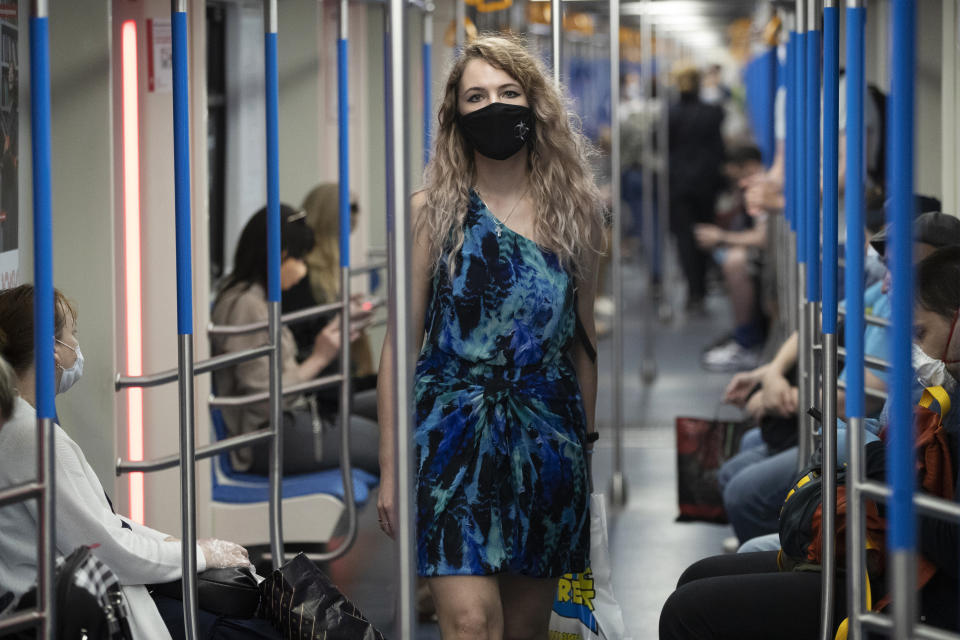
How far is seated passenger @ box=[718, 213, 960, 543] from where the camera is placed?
4434 mm

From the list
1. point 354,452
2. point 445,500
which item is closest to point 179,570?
point 445,500

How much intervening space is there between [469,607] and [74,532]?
78cm

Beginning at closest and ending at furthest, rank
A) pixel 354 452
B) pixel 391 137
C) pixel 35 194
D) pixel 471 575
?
pixel 391 137
pixel 35 194
pixel 471 575
pixel 354 452

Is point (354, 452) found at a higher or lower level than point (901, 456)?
lower

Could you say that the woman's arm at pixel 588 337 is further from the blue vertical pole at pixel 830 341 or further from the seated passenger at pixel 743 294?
the seated passenger at pixel 743 294

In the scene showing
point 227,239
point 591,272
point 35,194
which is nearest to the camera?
point 35,194

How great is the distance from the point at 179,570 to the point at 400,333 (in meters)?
1.16

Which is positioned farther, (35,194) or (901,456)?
(35,194)

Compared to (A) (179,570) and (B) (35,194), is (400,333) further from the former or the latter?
(A) (179,570)

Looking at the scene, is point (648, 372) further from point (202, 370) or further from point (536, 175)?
point (536, 175)

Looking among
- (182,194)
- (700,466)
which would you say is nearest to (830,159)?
(182,194)

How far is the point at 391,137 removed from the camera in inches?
86.2

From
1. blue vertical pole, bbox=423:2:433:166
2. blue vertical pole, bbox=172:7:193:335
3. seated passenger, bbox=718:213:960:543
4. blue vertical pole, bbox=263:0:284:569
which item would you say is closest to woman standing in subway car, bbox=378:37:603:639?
blue vertical pole, bbox=172:7:193:335

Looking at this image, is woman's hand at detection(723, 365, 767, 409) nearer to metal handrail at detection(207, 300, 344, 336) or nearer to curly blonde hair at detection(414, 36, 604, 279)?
metal handrail at detection(207, 300, 344, 336)
